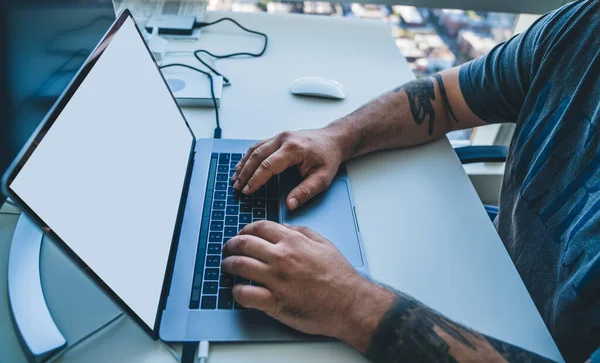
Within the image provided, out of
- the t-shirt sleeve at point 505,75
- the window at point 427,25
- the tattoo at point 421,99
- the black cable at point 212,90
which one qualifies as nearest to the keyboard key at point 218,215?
the black cable at point 212,90

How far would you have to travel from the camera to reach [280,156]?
749 mm

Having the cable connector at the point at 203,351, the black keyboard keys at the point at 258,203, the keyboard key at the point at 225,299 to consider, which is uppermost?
the black keyboard keys at the point at 258,203

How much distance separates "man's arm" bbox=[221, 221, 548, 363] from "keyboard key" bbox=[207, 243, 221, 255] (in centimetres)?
5

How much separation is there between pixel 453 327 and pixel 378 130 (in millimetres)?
413

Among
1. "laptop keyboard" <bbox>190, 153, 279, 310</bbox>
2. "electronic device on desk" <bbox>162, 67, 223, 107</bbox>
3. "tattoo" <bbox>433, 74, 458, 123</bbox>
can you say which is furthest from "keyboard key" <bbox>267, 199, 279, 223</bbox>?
"tattoo" <bbox>433, 74, 458, 123</bbox>

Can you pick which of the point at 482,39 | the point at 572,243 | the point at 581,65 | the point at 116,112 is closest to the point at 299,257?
the point at 116,112

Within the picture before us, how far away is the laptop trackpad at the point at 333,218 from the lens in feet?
2.18

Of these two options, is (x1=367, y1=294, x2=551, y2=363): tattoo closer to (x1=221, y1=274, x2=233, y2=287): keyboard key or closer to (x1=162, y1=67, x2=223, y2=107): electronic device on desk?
(x1=221, y1=274, x2=233, y2=287): keyboard key

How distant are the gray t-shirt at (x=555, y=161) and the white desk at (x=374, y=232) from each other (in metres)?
0.08

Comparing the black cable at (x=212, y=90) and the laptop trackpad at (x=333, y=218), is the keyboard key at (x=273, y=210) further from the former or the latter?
the black cable at (x=212, y=90)

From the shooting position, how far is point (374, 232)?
694mm

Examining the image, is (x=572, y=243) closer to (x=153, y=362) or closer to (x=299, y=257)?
(x=299, y=257)

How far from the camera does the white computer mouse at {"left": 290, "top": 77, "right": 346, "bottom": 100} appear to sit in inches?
38.8

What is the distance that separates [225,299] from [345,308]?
0.16 m
